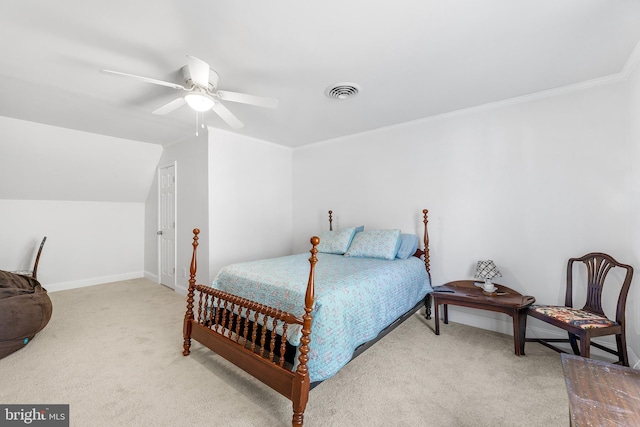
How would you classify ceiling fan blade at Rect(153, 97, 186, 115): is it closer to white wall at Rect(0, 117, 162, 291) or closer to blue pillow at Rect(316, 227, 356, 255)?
blue pillow at Rect(316, 227, 356, 255)

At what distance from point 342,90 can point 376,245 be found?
172cm

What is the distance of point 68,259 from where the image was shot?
4.53 meters

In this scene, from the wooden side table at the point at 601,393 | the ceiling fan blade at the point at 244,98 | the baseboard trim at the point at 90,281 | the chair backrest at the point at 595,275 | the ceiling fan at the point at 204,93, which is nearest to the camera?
the wooden side table at the point at 601,393

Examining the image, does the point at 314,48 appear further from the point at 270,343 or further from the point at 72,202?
the point at 72,202

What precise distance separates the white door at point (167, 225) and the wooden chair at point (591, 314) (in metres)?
4.68

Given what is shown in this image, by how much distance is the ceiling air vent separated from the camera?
2.54 meters

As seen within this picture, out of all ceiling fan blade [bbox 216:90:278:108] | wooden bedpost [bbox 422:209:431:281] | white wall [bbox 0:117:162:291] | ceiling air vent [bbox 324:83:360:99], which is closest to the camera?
ceiling fan blade [bbox 216:90:278:108]

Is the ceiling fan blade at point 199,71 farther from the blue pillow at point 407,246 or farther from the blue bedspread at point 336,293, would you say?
the blue pillow at point 407,246

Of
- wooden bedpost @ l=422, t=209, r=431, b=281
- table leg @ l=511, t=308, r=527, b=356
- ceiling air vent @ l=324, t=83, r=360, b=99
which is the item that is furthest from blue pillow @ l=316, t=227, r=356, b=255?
table leg @ l=511, t=308, r=527, b=356

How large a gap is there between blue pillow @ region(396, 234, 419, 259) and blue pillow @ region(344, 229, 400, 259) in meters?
0.08

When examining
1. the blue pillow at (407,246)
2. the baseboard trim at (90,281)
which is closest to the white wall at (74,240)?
the baseboard trim at (90,281)

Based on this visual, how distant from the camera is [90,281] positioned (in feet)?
15.5

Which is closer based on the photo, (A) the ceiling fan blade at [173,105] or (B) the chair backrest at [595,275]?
(A) the ceiling fan blade at [173,105]

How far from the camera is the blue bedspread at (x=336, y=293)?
1772 millimetres
